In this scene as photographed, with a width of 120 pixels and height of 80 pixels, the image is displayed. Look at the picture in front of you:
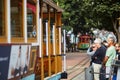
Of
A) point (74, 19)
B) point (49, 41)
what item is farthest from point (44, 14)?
point (74, 19)

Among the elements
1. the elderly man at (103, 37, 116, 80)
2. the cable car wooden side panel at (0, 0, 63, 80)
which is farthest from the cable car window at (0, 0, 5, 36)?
the elderly man at (103, 37, 116, 80)

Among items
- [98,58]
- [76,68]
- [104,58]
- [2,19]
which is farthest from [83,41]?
[2,19]

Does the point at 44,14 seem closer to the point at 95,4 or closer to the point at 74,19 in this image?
the point at 95,4

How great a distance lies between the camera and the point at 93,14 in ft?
113

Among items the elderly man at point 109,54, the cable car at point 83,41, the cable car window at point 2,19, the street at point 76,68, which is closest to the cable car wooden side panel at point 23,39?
the cable car window at point 2,19

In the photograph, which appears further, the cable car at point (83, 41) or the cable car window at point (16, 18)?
the cable car at point (83, 41)

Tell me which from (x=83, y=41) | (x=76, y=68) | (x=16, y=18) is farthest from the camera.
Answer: (x=83, y=41)

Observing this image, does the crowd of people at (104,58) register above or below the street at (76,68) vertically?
above

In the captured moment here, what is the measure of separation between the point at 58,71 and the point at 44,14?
7.57 feet

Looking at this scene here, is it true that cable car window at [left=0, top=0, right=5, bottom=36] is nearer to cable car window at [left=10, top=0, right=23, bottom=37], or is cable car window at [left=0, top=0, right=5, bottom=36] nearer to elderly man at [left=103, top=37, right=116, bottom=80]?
cable car window at [left=10, top=0, right=23, bottom=37]

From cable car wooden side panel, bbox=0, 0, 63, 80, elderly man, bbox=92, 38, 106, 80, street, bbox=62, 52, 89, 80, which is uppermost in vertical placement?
cable car wooden side panel, bbox=0, 0, 63, 80

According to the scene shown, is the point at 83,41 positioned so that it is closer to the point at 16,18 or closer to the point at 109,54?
the point at 109,54

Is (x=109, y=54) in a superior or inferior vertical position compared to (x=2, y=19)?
inferior

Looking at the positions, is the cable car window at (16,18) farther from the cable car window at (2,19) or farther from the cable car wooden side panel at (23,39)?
the cable car window at (2,19)
